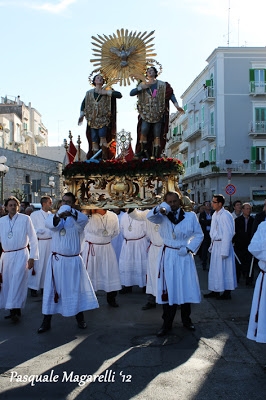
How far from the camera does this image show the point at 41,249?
983 cm

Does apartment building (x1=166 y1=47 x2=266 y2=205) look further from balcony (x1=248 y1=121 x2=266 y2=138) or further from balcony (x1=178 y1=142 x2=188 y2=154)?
balcony (x1=178 y1=142 x2=188 y2=154)

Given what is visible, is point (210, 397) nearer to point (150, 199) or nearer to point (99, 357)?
point (99, 357)

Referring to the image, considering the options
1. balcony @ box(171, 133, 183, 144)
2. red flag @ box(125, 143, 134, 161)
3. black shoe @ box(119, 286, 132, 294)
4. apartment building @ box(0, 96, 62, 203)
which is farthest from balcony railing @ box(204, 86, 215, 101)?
red flag @ box(125, 143, 134, 161)

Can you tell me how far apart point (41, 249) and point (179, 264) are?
398 cm

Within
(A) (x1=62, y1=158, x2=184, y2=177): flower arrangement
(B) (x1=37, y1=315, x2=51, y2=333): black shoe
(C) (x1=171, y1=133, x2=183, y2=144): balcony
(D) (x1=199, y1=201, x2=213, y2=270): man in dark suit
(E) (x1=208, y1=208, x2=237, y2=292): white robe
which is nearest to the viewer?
(B) (x1=37, y1=315, x2=51, y2=333): black shoe

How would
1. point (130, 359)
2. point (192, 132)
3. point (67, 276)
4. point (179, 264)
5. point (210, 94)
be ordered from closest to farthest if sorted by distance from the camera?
point (130, 359)
point (179, 264)
point (67, 276)
point (210, 94)
point (192, 132)

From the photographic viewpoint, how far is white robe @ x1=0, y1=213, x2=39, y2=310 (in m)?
7.47

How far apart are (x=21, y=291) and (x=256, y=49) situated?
35.2m

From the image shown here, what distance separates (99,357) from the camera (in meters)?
5.61

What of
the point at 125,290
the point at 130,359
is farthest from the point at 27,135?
the point at 130,359

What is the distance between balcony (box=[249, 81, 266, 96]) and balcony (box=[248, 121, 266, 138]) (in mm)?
2162

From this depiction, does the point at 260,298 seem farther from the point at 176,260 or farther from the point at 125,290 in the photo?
the point at 125,290

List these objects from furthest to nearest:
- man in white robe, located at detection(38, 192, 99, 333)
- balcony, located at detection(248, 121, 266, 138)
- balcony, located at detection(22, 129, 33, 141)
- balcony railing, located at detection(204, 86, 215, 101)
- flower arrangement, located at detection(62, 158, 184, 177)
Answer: balcony, located at detection(22, 129, 33, 141) < balcony railing, located at detection(204, 86, 215, 101) < balcony, located at detection(248, 121, 266, 138) < flower arrangement, located at detection(62, 158, 184, 177) < man in white robe, located at detection(38, 192, 99, 333)

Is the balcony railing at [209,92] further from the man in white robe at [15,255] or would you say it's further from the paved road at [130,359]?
the man in white robe at [15,255]
